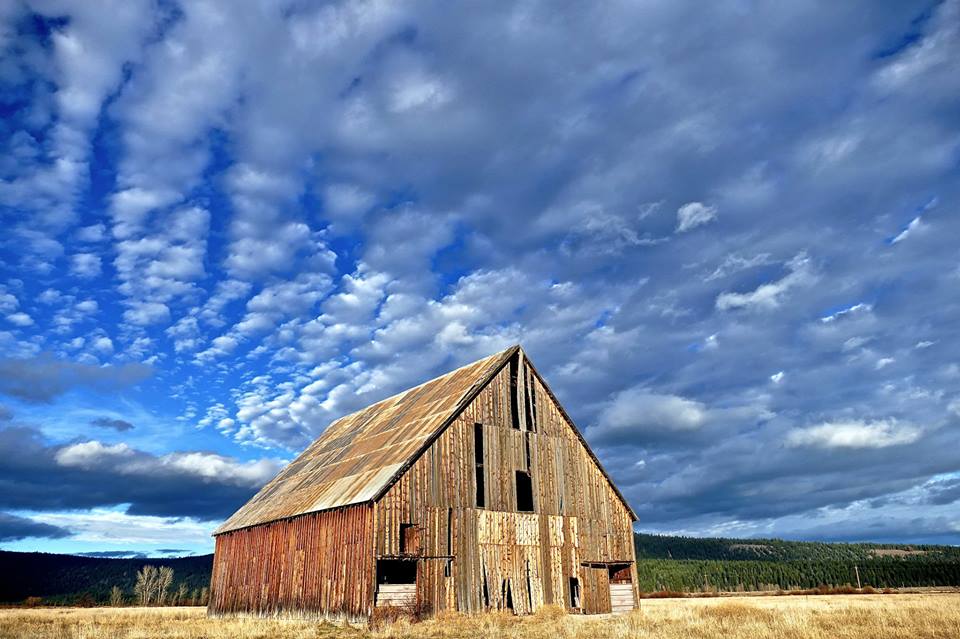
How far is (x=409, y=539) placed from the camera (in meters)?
25.4

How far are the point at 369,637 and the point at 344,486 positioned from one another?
29.2 ft

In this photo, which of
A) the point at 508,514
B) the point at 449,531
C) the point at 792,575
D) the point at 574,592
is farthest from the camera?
the point at 792,575

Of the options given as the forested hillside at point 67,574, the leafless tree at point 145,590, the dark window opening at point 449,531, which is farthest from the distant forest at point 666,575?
the dark window opening at point 449,531

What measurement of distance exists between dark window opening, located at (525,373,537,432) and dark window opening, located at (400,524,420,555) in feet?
25.1

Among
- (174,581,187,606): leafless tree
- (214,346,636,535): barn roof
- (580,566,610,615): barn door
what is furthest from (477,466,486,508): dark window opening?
(174,581,187,606): leafless tree

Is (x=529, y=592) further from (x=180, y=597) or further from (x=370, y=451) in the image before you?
(x=180, y=597)

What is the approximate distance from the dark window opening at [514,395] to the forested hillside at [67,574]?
146538 millimetres

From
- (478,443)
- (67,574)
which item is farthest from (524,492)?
(67,574)

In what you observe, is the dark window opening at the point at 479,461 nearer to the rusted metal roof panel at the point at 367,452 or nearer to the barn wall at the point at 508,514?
the barn wall at the point at 508,514

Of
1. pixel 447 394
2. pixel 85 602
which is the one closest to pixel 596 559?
pixel 447 394

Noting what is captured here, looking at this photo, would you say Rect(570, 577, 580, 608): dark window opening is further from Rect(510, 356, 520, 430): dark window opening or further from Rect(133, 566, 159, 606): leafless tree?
Rect(133, 566, 159, 606): leafless tree

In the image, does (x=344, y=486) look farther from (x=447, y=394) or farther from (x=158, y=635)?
(x=158, y=635)

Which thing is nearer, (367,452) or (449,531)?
(449,531)

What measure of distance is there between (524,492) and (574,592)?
15.5 feet
